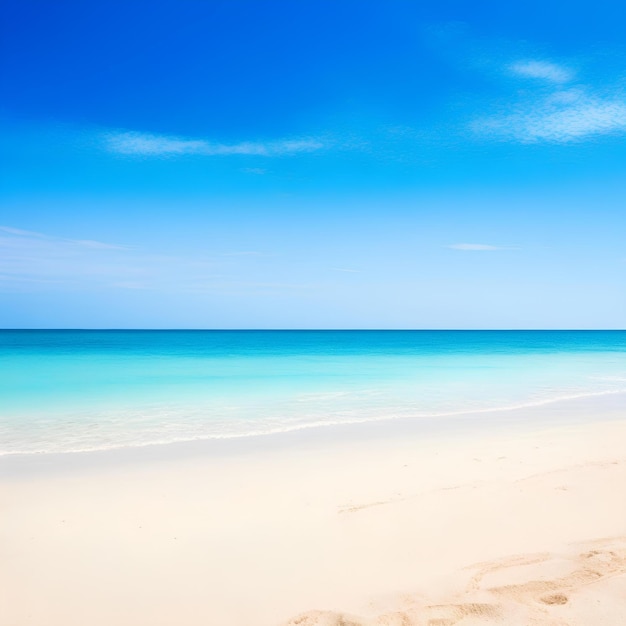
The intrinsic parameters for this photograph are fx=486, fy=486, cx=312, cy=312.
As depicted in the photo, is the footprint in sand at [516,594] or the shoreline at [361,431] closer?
the footprint in sand at [516,594]

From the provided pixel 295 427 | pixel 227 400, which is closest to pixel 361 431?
pixel 295 427

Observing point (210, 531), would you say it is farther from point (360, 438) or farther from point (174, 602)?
point (360, 438)

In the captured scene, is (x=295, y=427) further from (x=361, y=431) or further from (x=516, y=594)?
(x=516, y=594)

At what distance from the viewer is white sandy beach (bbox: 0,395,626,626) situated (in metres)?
3.35

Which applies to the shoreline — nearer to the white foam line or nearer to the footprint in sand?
the white foam line

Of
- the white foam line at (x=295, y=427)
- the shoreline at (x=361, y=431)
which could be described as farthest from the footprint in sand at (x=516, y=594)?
the white foam line at (x=295, y=427)

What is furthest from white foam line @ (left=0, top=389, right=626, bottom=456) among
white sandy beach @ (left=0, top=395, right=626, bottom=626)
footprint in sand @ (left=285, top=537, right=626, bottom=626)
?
footprint in sand @ (left=285, top=537, right=626, bottom=626)

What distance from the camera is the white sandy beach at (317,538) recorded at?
335 cm

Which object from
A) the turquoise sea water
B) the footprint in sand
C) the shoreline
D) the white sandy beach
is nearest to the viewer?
the footprint in sand

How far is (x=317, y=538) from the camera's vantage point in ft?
14.7

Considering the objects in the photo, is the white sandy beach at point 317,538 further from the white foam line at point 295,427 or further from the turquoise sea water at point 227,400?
the turquoise sea water at point 227,400

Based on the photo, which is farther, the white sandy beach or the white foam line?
the white foam line

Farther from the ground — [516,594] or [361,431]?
[516,594]

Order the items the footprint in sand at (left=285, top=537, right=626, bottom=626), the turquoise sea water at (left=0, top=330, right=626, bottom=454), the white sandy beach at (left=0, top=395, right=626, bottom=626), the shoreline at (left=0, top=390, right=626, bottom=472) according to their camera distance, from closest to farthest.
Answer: the footprint in sand at (left=285, top=537, right=626, bottom=626) → the white sandy beach at (left=0, top=395, right=626, bottom=626) → the shoreline at (left=0, top=390, right=626, bottom=472) → the turquoise sea water at (left=0, top=330, right=626, bottom=454)
